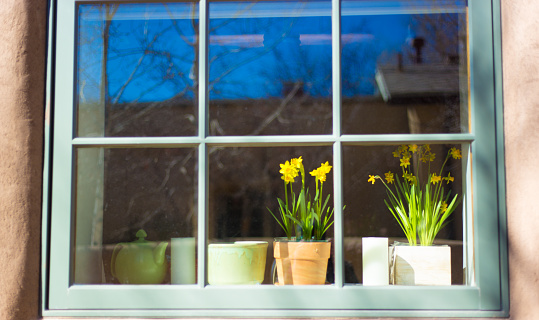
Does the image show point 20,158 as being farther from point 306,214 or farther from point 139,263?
point 306,214

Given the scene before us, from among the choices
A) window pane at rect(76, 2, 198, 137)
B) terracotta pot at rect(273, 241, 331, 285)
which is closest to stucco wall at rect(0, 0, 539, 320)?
window pane at rect(76, 2, 198, 137)

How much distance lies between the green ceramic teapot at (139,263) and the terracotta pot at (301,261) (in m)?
0.39

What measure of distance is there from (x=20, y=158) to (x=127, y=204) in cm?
111

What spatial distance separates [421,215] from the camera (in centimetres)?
206

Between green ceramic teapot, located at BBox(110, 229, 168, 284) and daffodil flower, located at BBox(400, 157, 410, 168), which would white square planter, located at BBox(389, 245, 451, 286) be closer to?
daffodil flower, located at BBox(400, 157, 410, 168)

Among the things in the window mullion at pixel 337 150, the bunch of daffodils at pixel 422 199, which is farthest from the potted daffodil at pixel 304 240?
the bunch of daffodils at pixel 422 199

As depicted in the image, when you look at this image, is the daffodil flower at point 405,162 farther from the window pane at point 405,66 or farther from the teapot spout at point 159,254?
the teapot spout at point 159,254

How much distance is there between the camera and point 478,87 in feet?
5.44

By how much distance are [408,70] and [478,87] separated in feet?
4.20

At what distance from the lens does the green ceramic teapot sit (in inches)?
74.2

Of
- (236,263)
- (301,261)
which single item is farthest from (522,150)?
(236,263)

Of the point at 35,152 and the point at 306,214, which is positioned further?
the point at 306,214

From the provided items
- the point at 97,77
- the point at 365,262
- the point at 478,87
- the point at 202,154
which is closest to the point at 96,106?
the point at 97,77

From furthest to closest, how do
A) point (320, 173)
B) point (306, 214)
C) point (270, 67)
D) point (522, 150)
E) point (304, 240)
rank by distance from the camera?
point (270, 67) < point (320, 173) < point (306, 214) < point (304, 240) < point (522, 150)
